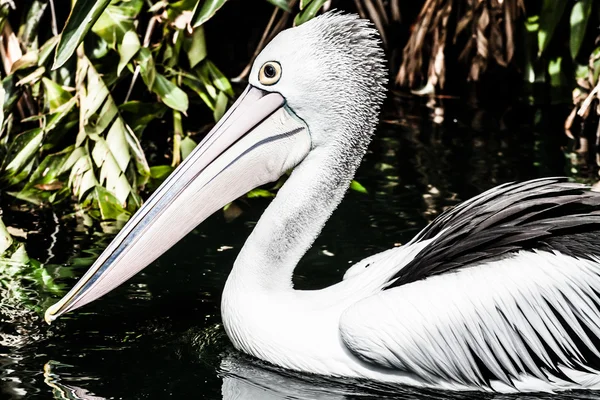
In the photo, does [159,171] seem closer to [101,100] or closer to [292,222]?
[101,100]

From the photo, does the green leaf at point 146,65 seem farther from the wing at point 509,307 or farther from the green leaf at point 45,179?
the wing at point 509,307

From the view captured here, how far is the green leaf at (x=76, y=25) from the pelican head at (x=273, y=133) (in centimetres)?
96

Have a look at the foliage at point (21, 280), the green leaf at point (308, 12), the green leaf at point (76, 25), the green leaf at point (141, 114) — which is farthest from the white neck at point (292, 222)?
the green leaf at point (141, 114)

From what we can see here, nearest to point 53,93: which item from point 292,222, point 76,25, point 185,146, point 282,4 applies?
Answer: point 185,146

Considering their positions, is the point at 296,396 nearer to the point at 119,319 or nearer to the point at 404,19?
the point at 119,319

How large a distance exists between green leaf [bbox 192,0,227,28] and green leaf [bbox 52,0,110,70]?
52cm

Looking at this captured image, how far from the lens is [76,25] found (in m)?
5.22

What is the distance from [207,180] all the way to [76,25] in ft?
3.84

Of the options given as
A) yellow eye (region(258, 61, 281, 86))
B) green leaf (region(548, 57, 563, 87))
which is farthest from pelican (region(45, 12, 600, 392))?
green leaf (region(548, 57, 563, 87))

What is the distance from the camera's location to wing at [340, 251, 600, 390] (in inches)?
167

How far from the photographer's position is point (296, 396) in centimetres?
421

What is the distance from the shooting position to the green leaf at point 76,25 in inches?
204

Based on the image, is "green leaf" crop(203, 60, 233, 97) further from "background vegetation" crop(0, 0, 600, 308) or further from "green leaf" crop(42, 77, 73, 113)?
"green leaf" crop(42, 77, 73, 113)

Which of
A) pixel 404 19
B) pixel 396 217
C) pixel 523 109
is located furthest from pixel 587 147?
pixel 404 19
